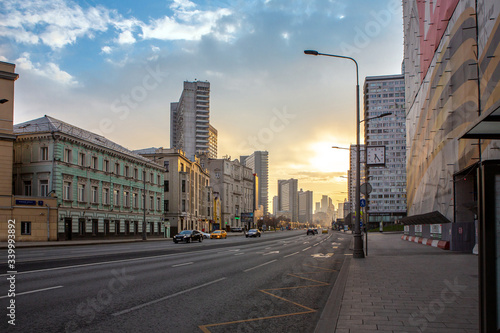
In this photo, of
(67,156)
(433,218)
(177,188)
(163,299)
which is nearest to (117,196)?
(67,156)

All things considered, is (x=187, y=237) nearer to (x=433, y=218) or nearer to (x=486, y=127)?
(x=433, y=218)

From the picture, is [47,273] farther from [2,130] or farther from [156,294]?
[2,130]

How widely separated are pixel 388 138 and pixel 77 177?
118117 millimetres

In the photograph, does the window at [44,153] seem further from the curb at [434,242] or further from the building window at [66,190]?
the curb at [434,242]

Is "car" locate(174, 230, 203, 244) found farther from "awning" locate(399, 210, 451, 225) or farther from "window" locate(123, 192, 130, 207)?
"awning" locate(399, 210, 451, 225)

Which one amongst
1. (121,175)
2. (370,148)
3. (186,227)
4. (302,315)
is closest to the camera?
(302,315)

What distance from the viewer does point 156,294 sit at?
973 cm

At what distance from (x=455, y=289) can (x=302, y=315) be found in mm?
5015

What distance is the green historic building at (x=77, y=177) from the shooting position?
42.5 meters

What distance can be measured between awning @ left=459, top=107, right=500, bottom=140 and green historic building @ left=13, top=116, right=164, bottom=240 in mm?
42285

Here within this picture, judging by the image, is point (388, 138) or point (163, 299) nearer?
point (163, 299)

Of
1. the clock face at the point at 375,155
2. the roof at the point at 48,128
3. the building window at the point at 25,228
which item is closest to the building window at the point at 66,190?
the building window at the point at 25,228

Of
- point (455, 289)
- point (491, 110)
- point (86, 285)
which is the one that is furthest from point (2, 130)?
point (491, 110)

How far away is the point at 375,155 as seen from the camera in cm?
3072
